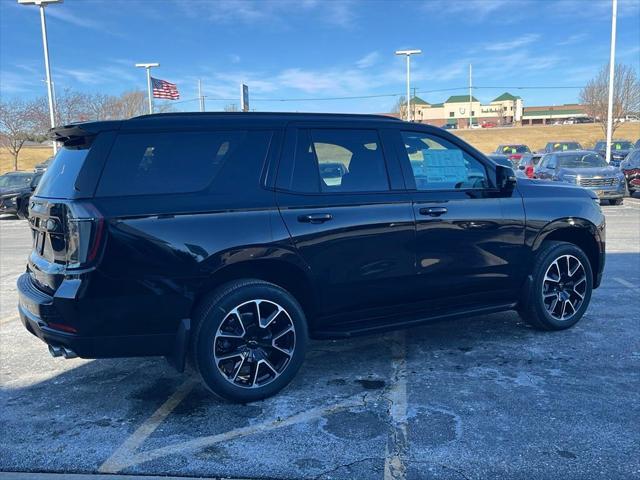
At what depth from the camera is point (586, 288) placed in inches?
209

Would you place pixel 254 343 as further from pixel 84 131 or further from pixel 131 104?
pixel 131 104

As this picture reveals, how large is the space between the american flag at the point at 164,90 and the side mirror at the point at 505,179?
29.9m

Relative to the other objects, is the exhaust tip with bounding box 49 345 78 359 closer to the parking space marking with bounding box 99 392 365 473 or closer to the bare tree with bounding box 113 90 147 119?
the parking space marking with bounding box 99 392 365 473

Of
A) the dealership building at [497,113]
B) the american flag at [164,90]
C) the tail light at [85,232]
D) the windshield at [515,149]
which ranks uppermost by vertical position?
the dealership building at [497,113]

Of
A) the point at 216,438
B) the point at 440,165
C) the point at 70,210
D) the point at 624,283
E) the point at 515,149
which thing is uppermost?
the point at 515,149

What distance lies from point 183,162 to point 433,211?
191 cm

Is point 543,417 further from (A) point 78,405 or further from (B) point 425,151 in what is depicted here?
(A) point 78,405

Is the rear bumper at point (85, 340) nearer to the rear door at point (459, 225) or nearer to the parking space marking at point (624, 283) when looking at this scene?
the rear door at point (459, 225)

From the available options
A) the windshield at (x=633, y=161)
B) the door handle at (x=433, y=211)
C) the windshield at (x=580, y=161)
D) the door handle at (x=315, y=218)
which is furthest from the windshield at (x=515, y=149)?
the door handle at (x=315, y=218)

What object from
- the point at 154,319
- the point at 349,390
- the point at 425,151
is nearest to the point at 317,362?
the point at 349,390

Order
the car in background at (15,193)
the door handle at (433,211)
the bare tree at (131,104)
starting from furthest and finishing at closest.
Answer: the bare tree at (131,104) < the car in background at (15,193) < the door handle at (433,211)

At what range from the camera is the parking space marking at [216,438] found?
10.3 ft

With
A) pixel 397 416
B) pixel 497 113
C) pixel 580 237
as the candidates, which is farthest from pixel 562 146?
pixel 497 113

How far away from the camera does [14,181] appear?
759 inches
